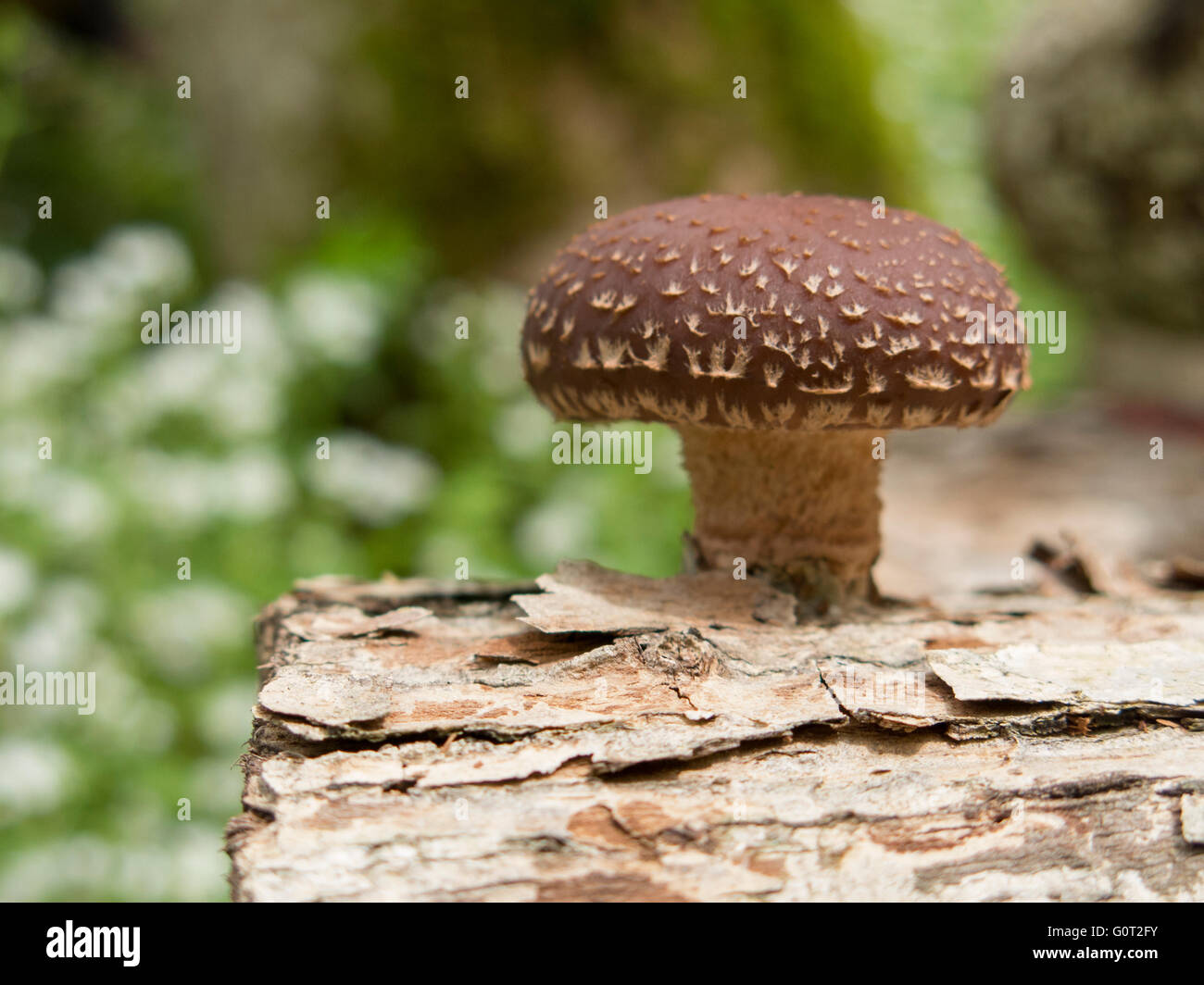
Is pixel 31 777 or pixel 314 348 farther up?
pixel 314 348

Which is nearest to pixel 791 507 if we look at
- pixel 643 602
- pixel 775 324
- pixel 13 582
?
pixel 643 602

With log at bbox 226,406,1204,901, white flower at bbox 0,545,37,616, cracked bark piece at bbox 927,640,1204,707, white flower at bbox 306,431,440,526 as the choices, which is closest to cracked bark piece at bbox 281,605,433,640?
log at bbox 226,406,1204,901

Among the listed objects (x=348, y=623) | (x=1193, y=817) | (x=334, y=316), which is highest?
(x=334, y=316)

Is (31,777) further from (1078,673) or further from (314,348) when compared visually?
(1078,673)

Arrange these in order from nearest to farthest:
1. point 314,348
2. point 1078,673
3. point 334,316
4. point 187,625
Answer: point 1078,673 → point 187,625 → point 334,316 → point 314,348

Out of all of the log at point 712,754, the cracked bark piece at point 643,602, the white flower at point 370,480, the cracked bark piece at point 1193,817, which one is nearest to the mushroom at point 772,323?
the cracked bark piece at point 643,602

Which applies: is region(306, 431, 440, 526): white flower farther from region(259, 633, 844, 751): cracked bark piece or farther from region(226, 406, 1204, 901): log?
region(259, 633, 844, 751): cracked bark piece

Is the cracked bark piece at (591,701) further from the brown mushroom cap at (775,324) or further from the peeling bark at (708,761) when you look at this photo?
the brown mushroom cap at (775,324)
